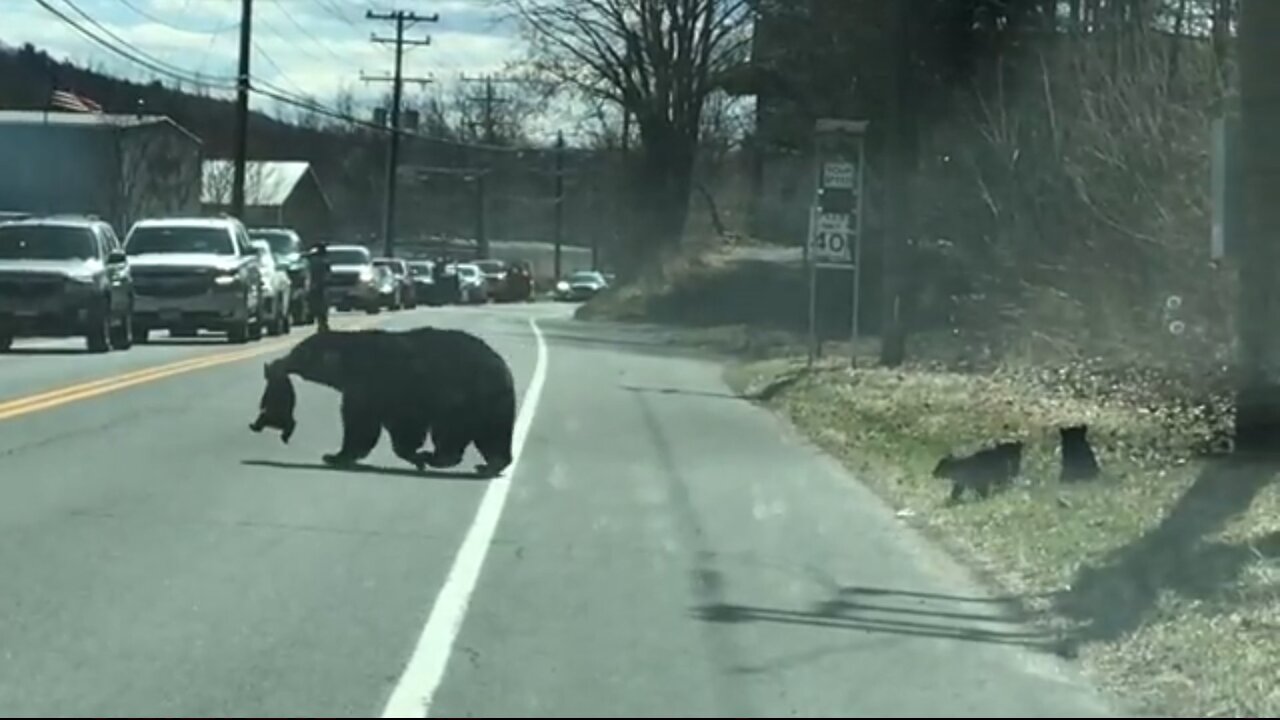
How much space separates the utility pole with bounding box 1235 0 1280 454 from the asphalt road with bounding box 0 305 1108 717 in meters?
2.92

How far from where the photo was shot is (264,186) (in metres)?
93.2

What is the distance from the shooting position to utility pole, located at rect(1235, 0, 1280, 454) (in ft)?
51.9

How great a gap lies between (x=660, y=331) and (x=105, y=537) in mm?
39121

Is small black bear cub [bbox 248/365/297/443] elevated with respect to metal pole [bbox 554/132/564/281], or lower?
lower

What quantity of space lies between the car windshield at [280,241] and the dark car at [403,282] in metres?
4.41

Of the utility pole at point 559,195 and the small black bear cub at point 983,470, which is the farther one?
the utility pole at point 559,195

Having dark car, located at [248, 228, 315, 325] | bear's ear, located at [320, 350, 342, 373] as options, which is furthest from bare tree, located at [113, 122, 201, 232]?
bear's ear, located at [320, 350, 342, 373]

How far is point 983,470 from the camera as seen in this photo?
613 inches

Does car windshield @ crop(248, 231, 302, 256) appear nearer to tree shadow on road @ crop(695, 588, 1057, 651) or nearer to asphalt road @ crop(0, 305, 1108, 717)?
asphalt road @ crop(0, 305, 1108, 717)

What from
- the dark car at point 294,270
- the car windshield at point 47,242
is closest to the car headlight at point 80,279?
the car windshield at point 47,242

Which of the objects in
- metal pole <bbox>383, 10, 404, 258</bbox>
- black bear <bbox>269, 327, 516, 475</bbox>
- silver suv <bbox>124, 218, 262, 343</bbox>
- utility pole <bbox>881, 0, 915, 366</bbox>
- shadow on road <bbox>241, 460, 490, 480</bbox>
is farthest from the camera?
metal pole <bbox>383, 10, 404, 258</bbox>

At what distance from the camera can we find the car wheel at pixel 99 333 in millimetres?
31406

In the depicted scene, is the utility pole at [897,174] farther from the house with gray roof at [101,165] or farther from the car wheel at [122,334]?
the house with gray roof at [101,165]

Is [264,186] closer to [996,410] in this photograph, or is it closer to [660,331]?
[660,331]
